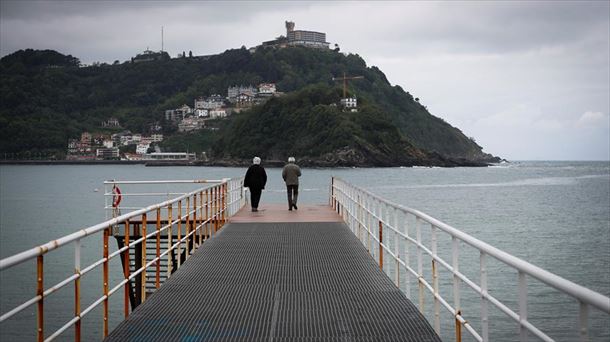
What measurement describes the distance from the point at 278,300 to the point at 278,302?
13 cm

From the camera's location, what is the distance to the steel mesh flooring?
7.18m

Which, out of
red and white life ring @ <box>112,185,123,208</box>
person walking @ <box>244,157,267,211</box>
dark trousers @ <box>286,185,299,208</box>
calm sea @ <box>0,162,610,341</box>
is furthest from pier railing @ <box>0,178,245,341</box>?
calm sea @ <box>0,162,610,341</box>

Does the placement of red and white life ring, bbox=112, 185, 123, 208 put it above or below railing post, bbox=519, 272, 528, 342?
below

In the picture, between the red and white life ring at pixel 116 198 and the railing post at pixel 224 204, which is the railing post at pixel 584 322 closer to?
the railing post at pixel 224 204

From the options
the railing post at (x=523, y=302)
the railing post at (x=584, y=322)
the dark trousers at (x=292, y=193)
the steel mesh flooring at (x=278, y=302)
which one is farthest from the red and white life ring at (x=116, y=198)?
the railing post at (x=584, y=322)

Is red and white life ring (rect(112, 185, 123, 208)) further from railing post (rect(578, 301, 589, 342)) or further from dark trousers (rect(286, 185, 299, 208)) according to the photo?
railing post (rect(578, 301, 589, 342))

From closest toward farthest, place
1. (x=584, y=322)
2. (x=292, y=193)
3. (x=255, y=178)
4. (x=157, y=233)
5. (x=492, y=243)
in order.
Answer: (x=584, y=322), (x=157, y=233), (x=255, y=178), (x=292, y=193), (x=492, y=243)

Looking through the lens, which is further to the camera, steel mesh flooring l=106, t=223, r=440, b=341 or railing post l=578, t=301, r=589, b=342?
steel mesh flooring l=106, t=223, r=440, b=341

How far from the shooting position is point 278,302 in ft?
28.7

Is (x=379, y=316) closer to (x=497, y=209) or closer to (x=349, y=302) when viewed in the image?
(x=349, y=302)

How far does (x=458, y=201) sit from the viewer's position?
244ft

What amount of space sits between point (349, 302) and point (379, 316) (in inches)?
35.1

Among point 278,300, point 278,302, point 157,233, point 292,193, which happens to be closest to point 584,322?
point 278,302

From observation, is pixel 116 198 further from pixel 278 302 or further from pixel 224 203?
pixel 278 302
